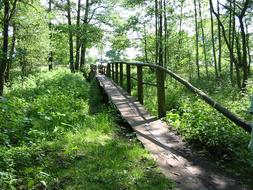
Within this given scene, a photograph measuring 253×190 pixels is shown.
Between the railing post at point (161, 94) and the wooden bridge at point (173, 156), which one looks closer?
the wooden bridge at point (173, 156)

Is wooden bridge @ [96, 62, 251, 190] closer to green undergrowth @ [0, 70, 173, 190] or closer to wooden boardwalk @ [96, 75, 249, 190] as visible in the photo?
wooden boardwalk @ [96, 75, 249, 190]

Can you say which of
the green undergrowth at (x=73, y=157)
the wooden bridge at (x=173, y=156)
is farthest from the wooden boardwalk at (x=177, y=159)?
the green undergrowth at (x=73, y=157)

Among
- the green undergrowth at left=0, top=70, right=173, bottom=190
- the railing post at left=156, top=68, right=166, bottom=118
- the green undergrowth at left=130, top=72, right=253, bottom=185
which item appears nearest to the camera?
the green undergrowth at left=0, top=70, right=173, bottom=190

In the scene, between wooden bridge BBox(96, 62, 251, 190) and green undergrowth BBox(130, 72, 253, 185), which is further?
green undergrowth BBox(130, 72, 253, 185)

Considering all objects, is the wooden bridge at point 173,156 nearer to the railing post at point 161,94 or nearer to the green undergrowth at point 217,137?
the railing post at point 161,94

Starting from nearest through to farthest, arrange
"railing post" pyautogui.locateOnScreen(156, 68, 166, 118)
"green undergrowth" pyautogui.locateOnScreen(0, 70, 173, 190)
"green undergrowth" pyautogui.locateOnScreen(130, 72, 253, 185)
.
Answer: "green undergrowth" pyautogui.locateOnScreen(0, 70, 173, 190), "green undergrowth" pyautogui.locateOnScreen(130, 72, 253, 185), "railing post" pyautogui.locateOnScreen(156, 68, 166, 118)

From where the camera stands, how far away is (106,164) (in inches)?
171

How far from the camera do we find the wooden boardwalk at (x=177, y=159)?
3.82 meters

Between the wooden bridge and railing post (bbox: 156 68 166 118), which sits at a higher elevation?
railing post (bbox: 156 68 166 118)

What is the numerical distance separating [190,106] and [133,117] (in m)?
1.18

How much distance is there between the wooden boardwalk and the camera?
3.82 meters

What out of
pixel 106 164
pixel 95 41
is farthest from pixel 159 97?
pixel 95 41

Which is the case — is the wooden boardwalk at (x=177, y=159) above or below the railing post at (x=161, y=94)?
below

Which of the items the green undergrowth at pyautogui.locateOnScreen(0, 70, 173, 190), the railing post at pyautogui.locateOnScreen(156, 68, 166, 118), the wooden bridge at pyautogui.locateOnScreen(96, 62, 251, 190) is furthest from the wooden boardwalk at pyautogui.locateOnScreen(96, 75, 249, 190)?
the railing post at pyautogui.locateOnScreen(156, 68, 166, 118)
